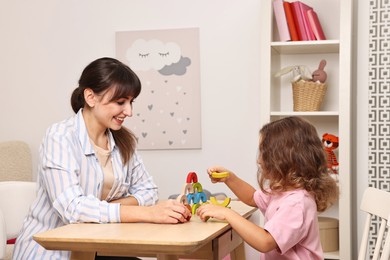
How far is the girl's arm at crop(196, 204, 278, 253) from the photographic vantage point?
5.88 ft

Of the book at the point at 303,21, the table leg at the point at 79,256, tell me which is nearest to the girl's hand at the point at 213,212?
the table leg at the point at 79,256

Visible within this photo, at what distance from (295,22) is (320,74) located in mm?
301

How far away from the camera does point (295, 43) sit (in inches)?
132

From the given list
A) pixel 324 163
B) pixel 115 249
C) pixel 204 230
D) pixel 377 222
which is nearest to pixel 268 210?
pixel 324 163

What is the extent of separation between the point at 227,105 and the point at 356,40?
0.81 m

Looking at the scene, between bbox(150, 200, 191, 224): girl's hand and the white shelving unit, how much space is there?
1.58 m

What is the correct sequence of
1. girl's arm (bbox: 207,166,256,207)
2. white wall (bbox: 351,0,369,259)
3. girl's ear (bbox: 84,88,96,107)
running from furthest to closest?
white wall (bbox: 351,0,369,259) → girl's arm (bbox: 207,166,256,207) → girl's ear (bbox: 84,88,96,107)

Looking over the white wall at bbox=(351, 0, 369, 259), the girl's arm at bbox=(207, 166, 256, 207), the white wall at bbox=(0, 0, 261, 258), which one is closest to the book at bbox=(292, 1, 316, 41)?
the white wall at bbox=(351, 0, 369, 259)

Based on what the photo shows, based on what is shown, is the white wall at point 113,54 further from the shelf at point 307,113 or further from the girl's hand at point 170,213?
the girl's hand at point 170,213

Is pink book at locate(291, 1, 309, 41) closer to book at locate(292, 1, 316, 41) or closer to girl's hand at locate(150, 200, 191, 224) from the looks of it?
book at locate(292, 1, 316, 41)

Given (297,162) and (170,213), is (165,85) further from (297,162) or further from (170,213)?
(170,213)

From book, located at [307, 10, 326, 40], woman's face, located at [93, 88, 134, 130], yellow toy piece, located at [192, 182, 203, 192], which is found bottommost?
yellow toy piece, located at [192, 182, 203, 192]

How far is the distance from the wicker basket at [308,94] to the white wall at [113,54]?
363 millimetres

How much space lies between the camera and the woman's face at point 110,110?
80.9 inches
